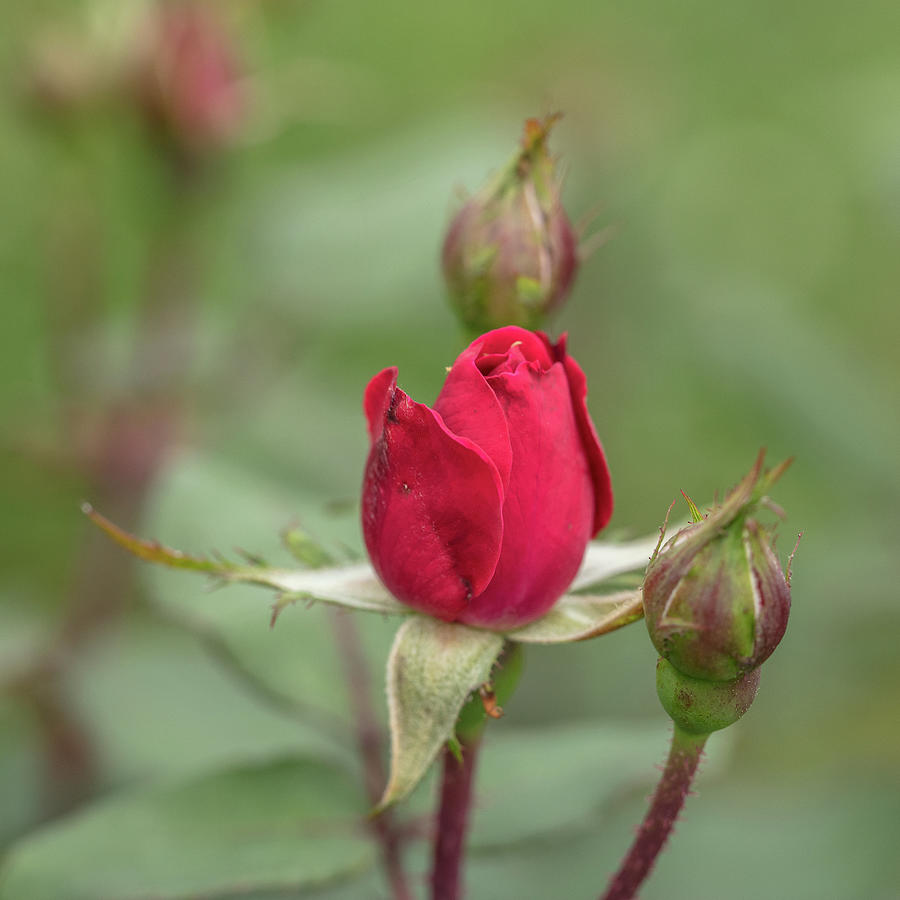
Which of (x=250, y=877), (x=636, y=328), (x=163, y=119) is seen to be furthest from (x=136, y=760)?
(x=636, y=328)

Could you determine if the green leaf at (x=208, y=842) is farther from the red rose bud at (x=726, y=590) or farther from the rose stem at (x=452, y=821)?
the red rose bud at (x=726, y=590)

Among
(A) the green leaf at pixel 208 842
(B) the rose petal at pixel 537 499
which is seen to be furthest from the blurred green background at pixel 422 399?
(B) the rose petal at pixel 537 499

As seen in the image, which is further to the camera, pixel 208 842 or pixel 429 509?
pixel 208 842

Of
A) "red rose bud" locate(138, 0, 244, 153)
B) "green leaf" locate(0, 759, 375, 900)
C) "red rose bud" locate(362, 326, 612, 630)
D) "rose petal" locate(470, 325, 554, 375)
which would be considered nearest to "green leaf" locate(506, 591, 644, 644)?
"red rose bud" locate(362, 326, 612, 630)

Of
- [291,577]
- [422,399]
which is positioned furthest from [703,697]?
[422,399]

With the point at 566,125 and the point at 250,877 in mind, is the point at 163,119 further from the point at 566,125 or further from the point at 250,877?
the point at 250,877

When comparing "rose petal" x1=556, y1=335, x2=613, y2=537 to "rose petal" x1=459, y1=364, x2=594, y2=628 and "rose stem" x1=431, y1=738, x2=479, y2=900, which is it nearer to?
"rose petal" x1=459, y1=364, x2=594, y2=628

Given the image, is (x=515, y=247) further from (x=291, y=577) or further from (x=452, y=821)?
(x=452, y=821)
